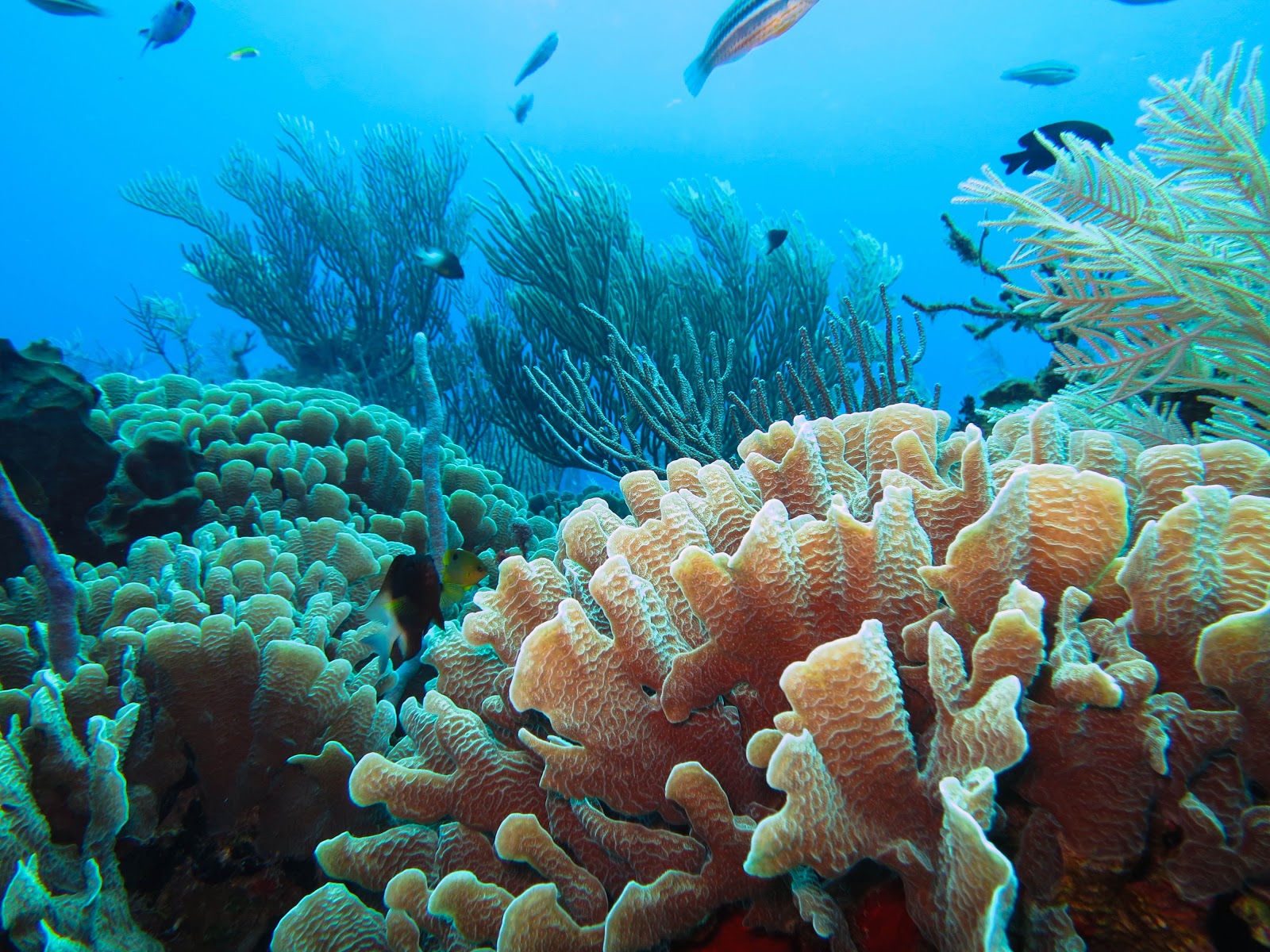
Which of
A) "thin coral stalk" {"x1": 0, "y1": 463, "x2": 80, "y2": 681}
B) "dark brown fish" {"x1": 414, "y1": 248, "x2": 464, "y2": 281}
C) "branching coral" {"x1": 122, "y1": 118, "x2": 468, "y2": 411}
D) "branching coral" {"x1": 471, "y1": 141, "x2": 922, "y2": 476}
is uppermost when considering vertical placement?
"branching coral" {"x1": 122, "y1": 118, "x2": 468, "y2": 411}

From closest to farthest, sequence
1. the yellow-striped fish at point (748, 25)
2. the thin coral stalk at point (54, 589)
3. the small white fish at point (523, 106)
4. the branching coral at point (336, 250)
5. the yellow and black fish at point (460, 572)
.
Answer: the thin coral stalk at point (54, 589)
the yellow and black fish at point (460, 572)
the yellow-striped fish at point (748, 25)
the branching coral at point (336, 250)
the small white fish at point (523, 106)

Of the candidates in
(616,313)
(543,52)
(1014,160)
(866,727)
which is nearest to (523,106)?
(543,52)

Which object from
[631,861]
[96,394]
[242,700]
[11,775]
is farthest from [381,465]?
[631,861]

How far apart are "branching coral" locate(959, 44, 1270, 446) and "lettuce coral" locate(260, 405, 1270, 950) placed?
1.11 metres

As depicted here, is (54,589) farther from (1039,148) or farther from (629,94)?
(629,94)

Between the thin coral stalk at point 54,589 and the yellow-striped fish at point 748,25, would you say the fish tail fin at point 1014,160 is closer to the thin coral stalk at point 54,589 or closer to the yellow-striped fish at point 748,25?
the yellow-striped fish at point 748,25

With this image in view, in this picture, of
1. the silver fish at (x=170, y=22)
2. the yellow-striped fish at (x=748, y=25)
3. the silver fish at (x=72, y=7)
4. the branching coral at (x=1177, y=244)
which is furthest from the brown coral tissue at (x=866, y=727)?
the silver fish at (x=170, y=22)

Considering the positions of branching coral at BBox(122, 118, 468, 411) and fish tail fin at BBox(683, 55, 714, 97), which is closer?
fish tail fin at BBox(683, 55, 714, 97)

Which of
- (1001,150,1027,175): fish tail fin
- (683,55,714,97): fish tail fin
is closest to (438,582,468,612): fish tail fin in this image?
(683,55,714,97): fish tail fin

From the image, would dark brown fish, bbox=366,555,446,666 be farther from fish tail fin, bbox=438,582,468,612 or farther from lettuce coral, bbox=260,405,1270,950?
lettuce coral, bbox=260,405,1270,950

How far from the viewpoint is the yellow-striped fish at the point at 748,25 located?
3.11 m

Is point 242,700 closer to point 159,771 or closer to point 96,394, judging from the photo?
point 159,771

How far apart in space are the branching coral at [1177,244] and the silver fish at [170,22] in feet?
28.4

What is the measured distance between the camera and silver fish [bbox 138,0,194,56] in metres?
6.53
